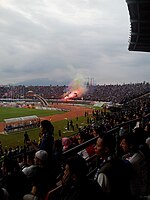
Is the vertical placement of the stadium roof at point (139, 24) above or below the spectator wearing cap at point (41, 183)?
above

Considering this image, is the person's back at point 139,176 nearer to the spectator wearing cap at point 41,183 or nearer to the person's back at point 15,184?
the spectator wearing cap at point 41,183

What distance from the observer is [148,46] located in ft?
74.3

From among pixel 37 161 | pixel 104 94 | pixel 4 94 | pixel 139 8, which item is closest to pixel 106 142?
pixel 37 161

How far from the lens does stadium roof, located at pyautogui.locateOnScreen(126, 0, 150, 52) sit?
14719 mm

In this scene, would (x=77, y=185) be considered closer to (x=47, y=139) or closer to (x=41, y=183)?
(x=41, y=183)

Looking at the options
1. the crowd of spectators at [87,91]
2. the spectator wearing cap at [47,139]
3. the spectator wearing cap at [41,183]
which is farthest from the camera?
the crowd of spectators at [87,91]

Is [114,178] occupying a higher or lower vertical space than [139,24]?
lower

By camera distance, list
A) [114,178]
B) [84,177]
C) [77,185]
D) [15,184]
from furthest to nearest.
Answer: [15,184]
[114,178]
[84,177]
[77,185]

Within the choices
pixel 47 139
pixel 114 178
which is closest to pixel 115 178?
pixel 114 178

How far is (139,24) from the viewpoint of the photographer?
17.8 meters

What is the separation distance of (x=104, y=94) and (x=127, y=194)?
9463cm

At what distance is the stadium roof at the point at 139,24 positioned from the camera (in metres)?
14.7

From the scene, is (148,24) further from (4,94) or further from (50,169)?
(4,94)

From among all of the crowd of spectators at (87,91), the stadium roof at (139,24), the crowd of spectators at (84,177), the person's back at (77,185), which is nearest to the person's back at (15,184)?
the crowd of spectators at (84,177)
